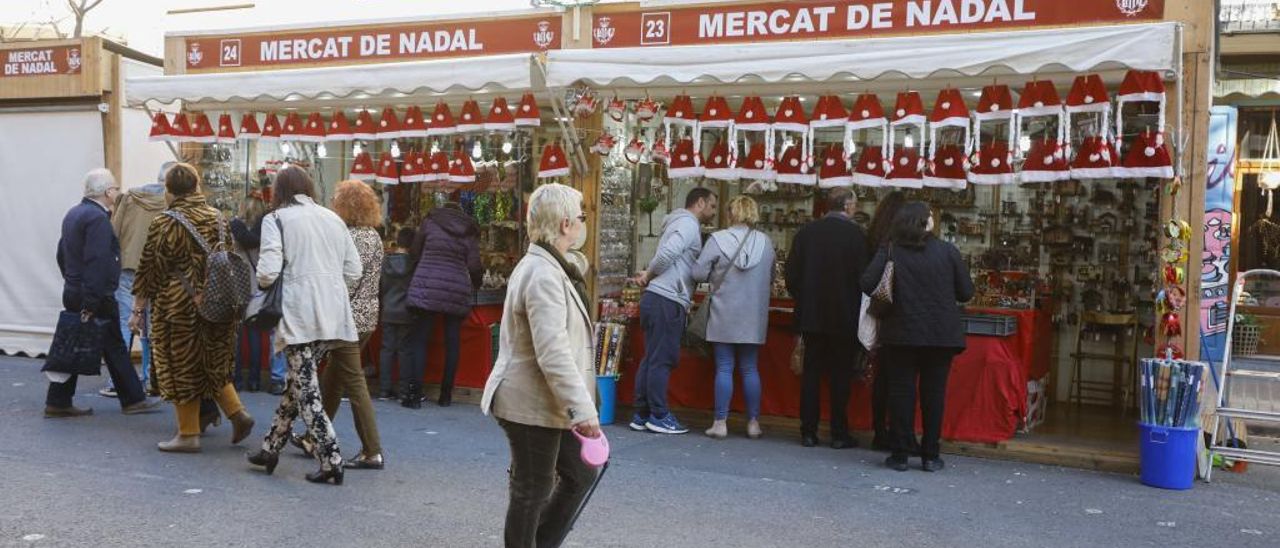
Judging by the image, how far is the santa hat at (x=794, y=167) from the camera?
7.31 meters

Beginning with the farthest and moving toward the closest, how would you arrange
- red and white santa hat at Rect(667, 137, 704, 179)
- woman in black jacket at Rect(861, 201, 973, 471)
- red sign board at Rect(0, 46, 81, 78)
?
red sign board at Rect(0, 46, 81, 78)
red and white santa hat at Rect(667, 137, 704, 179)
woman in black jacket at Rect(861, 201, 973, 471)

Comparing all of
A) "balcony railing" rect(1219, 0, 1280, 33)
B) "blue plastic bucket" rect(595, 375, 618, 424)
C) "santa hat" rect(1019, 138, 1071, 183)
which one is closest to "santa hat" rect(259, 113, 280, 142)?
"blue plastic bucket" rect(595, 375, 618, 424)

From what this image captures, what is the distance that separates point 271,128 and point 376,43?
44.2 inches

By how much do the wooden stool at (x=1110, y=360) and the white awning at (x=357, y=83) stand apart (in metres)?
5.02

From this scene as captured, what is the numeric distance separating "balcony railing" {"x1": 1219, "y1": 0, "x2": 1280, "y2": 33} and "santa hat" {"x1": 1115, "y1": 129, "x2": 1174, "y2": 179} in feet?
20.5

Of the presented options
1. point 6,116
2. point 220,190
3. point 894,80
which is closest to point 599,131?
point 894,80

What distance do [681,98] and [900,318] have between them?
2.31 metres

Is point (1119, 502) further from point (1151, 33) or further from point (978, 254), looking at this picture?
point (978, 254)

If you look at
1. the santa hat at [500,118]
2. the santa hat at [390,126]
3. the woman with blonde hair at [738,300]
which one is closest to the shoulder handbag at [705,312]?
the woman with blonde hair at [738,300]

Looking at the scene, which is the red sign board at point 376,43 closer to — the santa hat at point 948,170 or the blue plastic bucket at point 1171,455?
the santa hat at point 948,170

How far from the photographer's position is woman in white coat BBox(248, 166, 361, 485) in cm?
554

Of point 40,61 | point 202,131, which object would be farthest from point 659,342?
point 40,61

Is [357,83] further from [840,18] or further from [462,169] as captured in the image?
[840,18]

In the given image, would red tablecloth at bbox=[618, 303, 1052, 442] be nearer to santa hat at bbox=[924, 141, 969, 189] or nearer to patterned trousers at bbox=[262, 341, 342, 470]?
santa hat at bbox=[924, 141, 969, 189]
